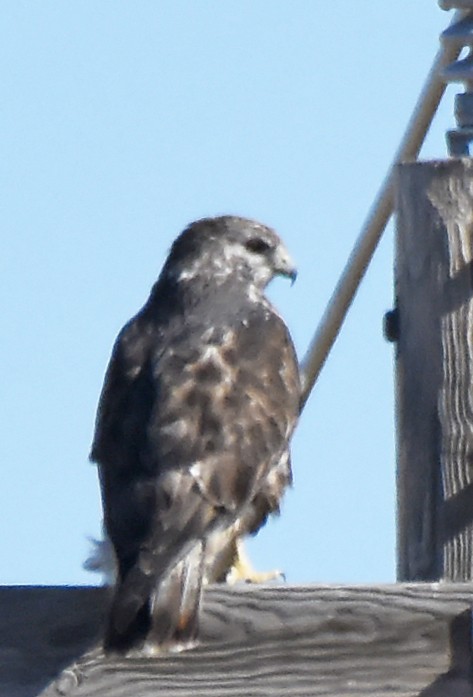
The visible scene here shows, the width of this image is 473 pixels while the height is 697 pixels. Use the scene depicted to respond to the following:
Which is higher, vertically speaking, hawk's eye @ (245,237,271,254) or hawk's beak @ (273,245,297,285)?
hawk's eye @ (245,237,271,254)

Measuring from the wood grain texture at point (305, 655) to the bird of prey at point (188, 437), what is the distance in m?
0.07

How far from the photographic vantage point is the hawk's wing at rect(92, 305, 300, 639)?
3.14 meters

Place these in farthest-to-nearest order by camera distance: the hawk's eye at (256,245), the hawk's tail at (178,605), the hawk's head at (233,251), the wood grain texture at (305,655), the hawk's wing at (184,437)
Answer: the hawk's eye at (256,245) → the hawk's head at (233,251) → the hawk's wing at (184,437) → the hawk's tail at (178,605) → the wood grain texture at (305,655)

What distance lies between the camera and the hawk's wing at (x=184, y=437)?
3141mm

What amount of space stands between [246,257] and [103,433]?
5.08 feet

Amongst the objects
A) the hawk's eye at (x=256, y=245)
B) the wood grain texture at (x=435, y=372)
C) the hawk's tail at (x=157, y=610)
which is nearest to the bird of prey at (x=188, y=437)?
the hawk's tail at (x=157, y=610)

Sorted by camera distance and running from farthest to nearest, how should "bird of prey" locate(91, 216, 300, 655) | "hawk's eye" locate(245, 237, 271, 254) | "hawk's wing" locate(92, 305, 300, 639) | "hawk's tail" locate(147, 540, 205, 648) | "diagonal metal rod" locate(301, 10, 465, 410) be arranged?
Answer: 1. "hawk's eye" locate(245, 237, 271, 254)
2. "diagonal metal rod" locate(301, 10, 465, 410)
3. "hawk's wing" locate(92, 305, 300, 639)
4. "bird of prey" locate(91, 216, 300, 655)
5. "hawk's tail" locate(147, 540, 205, 648)

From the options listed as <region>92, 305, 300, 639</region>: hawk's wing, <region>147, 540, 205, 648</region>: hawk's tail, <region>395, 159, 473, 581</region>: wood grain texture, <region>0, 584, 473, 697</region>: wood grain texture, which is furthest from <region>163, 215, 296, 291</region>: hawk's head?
<region>0, 584, 473, 697</region>: wood grain texture

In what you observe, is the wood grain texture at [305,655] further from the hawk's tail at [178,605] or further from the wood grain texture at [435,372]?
the wood grain texture at [435,372]

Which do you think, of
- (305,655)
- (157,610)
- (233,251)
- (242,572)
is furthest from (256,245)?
(305,655)

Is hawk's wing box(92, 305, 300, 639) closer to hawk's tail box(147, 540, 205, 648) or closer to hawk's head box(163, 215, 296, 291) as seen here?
hawk's tail box(147, 540, 205, 648)

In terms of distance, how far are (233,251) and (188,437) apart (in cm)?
177

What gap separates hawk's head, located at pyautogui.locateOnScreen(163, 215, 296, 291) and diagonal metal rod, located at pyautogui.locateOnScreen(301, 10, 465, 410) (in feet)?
4.92

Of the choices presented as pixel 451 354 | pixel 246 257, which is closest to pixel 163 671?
pixel 451 354
